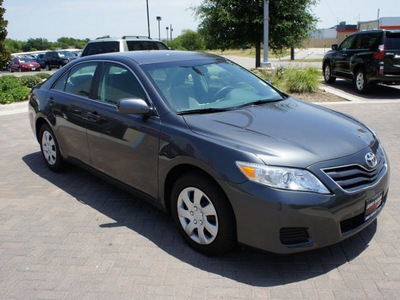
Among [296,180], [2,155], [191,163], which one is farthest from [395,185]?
[2,155]

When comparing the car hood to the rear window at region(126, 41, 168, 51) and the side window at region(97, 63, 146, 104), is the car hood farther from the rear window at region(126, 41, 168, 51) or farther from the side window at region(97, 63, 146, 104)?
the rear window at region(126, 41, 168, 51)

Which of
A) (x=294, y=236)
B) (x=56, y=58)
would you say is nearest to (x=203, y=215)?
(x=294, y=236)

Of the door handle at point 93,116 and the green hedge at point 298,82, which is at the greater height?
the door handle at point 93,116

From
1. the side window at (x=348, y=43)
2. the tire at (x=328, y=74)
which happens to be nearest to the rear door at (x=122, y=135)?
the side window at (x=348, y=43)

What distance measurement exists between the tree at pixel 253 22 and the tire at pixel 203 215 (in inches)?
Result: 665

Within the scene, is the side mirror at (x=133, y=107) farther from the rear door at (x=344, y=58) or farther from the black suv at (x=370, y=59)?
the rear door at (x=344, y=58)

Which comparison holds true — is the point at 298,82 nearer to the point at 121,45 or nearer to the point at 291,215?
the point at 121,45

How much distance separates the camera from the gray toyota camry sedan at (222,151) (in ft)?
9.55

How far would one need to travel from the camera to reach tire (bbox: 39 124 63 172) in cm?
546

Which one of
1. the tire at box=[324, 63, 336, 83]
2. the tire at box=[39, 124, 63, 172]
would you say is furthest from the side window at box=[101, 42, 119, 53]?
the tire at box=[39, 124, 63, 172]

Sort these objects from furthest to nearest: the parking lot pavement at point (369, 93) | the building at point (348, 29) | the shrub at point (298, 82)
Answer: the building at point (348, 29), the shrub at point (298, 82), the parking lot pavement at point (369, 93)

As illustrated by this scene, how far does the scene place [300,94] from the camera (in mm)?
12031

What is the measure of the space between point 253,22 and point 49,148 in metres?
15.4

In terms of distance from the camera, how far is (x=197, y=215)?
132 inches
